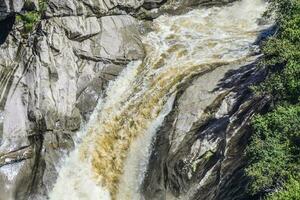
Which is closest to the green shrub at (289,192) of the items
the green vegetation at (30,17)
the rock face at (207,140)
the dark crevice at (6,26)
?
the rock face at (207,140)

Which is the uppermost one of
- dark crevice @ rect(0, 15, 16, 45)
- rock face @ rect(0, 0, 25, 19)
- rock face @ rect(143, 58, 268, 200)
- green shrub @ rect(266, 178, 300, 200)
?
rock face @ rect(0, 0, 25, 19)

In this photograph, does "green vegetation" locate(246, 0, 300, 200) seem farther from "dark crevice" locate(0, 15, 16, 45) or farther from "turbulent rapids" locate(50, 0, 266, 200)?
→ "dark crevice" locate(0, 15, 16, 45)

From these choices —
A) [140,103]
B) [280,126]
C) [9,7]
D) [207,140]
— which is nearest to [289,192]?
[280,126]

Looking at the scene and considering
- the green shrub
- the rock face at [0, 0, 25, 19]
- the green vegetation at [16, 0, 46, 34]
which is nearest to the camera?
the green shrub

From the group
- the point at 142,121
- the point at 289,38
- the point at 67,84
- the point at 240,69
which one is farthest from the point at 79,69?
the point at 289,38

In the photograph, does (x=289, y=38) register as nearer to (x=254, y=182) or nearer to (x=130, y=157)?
(x=254, y=182)

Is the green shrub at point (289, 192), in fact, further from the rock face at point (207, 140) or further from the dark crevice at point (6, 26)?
the dark crevice at point (6, 26)

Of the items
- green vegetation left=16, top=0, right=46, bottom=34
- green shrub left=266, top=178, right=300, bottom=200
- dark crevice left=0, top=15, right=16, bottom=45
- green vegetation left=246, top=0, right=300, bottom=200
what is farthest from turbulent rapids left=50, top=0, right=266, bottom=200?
green shrub left=266, top=178, right=300, bottom=200
